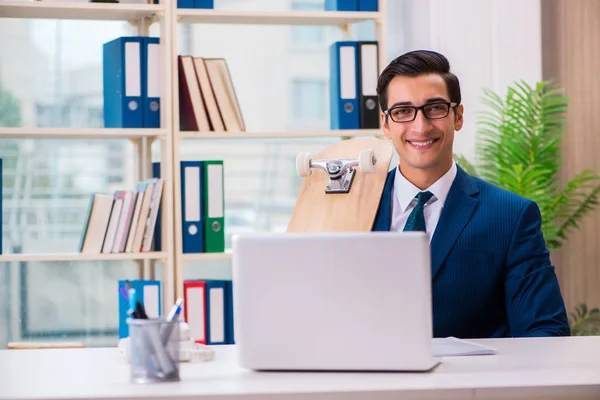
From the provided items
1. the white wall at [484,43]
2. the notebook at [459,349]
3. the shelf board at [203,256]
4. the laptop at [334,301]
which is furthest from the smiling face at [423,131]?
the white wall at [484,43]

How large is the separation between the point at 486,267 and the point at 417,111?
1.48 ft

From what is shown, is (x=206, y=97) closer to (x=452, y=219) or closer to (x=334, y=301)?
(x=452, y=219)

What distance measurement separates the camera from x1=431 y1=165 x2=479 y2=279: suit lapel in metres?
2.20

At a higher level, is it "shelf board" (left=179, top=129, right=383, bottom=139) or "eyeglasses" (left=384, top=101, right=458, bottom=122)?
"shelf board" (left=179, top=129, right=383, bottom=139)

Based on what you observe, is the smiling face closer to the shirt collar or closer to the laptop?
the shirt collar

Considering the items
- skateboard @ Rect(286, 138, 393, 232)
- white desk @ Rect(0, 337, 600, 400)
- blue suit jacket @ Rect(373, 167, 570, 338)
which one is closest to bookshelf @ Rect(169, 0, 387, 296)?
skateboard @ Rect(286, 138, 393, 232)

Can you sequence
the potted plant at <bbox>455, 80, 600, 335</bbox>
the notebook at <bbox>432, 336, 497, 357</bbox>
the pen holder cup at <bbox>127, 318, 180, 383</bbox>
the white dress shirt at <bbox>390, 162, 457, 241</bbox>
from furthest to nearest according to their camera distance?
the potted plant at <bbox>455, 80, 600, 335</bbox> → the white dress shirt at <bbox>390, 162, 457, 241</bbox> → the notebook at <bbox>432, 336, 497, 357</bbox> → the pen holder cup at <bbox>127, 318, 180, 383</bbox>

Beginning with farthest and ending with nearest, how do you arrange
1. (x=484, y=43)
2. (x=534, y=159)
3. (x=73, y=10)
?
(x=484, y=43), (x=534, y=159), (x=73, y=10)

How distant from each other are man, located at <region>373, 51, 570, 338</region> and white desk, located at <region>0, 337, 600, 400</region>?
1.47 ft

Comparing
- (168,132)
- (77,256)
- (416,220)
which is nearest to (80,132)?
(168,132)

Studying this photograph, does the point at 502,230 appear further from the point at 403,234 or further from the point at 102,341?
Result: the point at 102,341

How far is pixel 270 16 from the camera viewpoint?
11.5 feet

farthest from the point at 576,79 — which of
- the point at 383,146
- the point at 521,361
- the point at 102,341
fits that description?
the point at 521,361

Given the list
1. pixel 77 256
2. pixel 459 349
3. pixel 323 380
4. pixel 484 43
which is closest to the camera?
pixel 323 380
